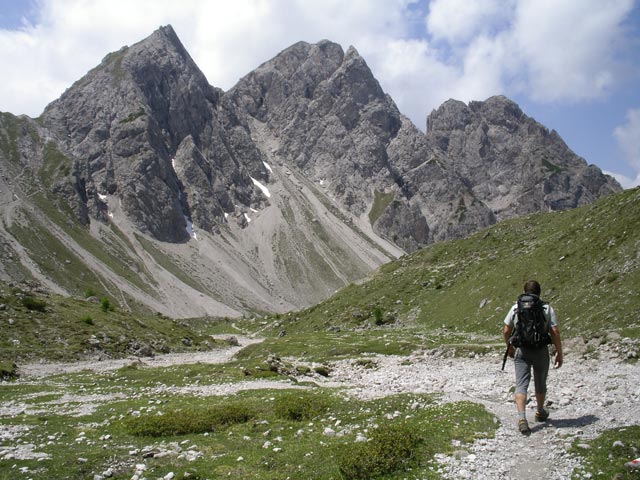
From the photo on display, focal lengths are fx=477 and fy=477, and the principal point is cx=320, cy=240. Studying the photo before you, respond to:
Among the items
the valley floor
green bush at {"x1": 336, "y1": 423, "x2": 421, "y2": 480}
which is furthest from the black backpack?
green bush at {"x1": 336, "y1": 423, "x2": 421, "y2": 480}

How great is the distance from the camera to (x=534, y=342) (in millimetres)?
15234

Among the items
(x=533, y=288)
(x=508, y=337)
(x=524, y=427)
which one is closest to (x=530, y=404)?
(x=508, y=337)

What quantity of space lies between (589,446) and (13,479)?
1602 centimetres

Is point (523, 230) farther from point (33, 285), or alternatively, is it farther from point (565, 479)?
point (33, 285)

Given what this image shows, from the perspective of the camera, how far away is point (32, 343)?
182ft

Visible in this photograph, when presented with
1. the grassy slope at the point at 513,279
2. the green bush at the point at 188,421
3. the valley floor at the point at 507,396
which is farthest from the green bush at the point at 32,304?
the green bush at the point at 188,421

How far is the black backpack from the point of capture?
15.2 metres

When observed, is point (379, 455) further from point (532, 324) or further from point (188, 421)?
point (188, 421)

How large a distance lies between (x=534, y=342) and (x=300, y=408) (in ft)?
32.4

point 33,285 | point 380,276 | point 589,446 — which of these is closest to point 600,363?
point 589,446

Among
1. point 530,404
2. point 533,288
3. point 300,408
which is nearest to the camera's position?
point 533,288

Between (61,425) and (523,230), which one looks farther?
(523,230)

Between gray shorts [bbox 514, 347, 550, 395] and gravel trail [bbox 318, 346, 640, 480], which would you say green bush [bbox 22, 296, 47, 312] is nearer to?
gravel trail [bbox 318, 346, 640, 480]

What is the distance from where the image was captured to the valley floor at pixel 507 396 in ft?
39.9
